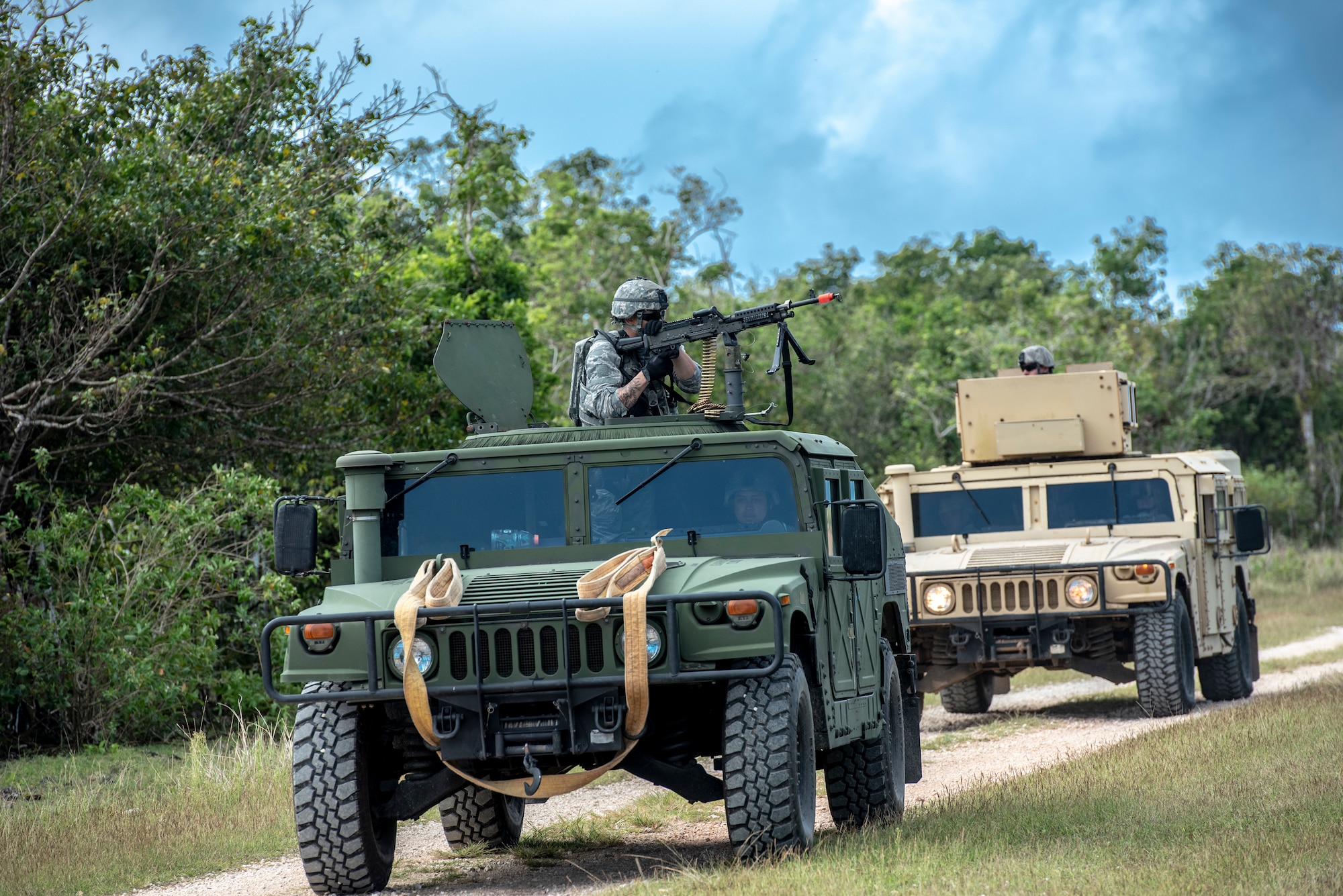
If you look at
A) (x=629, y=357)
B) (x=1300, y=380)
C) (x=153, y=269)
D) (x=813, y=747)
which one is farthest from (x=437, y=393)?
(x=1300, y=380)

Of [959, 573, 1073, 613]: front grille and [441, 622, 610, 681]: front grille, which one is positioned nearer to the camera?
[441, 622, 610, 681]: front grille

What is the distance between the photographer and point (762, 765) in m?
5.98

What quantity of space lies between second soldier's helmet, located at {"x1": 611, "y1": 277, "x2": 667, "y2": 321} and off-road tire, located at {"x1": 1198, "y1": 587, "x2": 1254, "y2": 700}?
7385mm

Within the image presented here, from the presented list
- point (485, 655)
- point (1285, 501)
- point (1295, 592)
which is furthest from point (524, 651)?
point (1285, 501)

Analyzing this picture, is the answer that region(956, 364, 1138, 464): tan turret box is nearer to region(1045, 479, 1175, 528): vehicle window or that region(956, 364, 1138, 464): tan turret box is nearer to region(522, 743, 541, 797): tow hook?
region(1045, 479, 1175, 528): vehicle window

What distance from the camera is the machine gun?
7773 millimetres

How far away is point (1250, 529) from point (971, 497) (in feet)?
7.04

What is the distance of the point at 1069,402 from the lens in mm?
13633

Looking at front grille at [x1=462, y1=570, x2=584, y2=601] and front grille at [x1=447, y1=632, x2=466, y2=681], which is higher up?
front grille at [x1=462, y1=570, x2=584, y2=601]

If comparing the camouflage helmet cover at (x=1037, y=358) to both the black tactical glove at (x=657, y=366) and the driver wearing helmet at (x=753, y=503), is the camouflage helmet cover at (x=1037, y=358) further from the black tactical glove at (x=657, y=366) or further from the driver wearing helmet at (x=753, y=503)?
the driver wearing helmet at (x=753, y=503)

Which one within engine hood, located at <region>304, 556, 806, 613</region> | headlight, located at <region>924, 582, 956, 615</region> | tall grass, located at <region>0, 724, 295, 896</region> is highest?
engine hood, located at <region>304, 556, 806, 613</region>

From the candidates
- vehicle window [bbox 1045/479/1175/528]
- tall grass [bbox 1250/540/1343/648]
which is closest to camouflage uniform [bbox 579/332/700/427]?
vehicle window [bbox 1045/479/1175/528]

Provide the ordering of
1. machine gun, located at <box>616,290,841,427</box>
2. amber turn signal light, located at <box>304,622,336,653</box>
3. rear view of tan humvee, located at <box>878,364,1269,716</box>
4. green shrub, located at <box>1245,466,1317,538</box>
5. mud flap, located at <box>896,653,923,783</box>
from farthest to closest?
1. green shrub, located at <box>1245,466,1317,538</box>
2. rear view of tan humvee, located at <box>878,364,1269,716</box>
3. mud flap, located at <box>896,653,923,783</box>
4. machine gun, located at <box>616,290,841,427</box>
5. amber turn signal light, located at <box>304,622,336,653</box>

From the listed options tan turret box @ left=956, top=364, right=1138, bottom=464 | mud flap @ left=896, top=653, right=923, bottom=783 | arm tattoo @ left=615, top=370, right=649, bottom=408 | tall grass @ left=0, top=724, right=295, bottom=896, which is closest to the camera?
tall grass @ left=0, top=724, right=295, bottom=896
